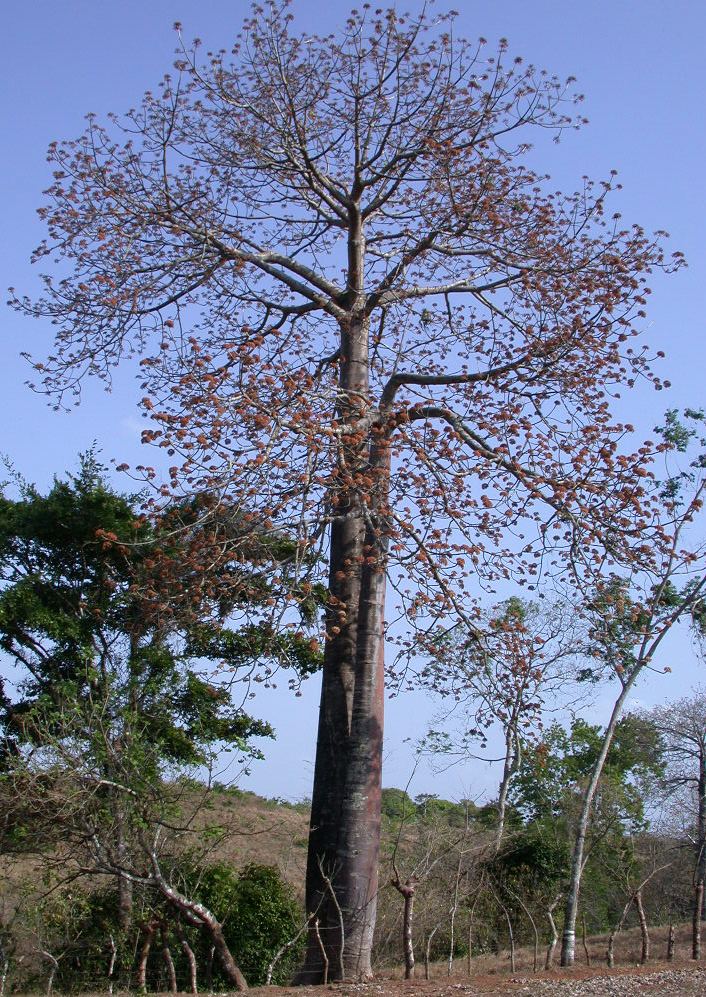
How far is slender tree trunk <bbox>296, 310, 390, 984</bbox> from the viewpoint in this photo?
6.85 meters

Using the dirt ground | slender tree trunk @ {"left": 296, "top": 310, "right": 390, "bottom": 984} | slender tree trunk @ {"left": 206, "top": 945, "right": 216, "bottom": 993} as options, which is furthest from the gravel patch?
slender tree trunk @ {"left": 206, "top": 945, "right": 216, "bottom": 993}

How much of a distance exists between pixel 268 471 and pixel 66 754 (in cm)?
268

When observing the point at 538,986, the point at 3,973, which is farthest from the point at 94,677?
the point at 538,986

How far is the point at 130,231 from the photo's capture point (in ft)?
27.7

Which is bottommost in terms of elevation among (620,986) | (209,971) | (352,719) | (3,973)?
(3,973)

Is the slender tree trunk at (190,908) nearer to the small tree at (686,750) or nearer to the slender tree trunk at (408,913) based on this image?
the slender tree trunk at (408,913)

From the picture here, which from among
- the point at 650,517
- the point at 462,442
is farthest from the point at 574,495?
the point at 462,442

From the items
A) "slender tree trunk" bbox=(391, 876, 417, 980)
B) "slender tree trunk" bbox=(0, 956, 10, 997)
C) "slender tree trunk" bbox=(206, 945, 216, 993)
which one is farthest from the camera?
"slender tree trunk" bbox=(0, 956, 10, 997)

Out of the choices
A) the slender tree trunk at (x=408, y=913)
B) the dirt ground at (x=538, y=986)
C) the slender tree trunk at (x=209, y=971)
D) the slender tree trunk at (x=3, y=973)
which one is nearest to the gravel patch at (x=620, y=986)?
the dirt ground at (x=538, y=986)

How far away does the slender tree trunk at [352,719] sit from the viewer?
22.5 feet

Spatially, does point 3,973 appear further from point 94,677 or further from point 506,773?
point 506,773

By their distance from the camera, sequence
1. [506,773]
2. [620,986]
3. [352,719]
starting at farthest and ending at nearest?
1. [506,773]
2. [352,719]
3. [620,986]

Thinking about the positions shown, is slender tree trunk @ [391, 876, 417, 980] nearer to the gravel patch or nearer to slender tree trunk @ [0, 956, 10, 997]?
the gravel patch

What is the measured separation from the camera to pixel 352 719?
727 centimetres
